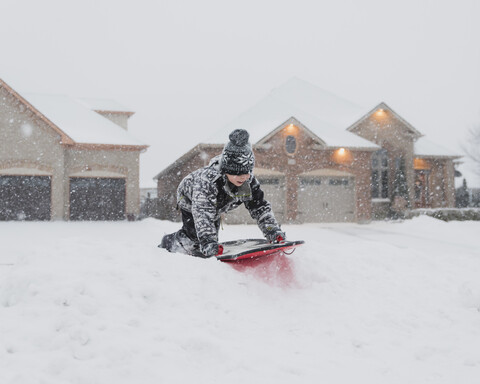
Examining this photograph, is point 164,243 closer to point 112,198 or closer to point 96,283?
point 96,283

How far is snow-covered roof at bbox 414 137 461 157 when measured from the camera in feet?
79.1

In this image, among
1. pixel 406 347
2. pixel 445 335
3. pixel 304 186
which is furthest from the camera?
pixel 304 186

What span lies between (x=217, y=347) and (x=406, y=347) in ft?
4.91

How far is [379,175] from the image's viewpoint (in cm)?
2291

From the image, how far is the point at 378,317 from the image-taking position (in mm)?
3883

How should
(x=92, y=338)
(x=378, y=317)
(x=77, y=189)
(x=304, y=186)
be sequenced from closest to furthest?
(x=92, y=338)
(x=378, y=317)
(x=77, y=189)
(x=304, y=186)

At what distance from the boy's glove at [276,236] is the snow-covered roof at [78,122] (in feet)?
53.7

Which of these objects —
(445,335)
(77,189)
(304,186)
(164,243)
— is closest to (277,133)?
(304,186)

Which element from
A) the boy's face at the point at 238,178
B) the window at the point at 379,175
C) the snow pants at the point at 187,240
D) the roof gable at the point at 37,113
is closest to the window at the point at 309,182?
the window at the point at 379,175

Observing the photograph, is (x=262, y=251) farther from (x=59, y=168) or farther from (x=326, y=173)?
(x=326, y=173)

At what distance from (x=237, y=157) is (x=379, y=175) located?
20091 mm

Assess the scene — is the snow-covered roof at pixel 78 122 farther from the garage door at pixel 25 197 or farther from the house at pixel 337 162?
the house at pixel 337 162

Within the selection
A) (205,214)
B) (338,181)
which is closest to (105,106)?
(338,181)

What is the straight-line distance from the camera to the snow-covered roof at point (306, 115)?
2088cm
